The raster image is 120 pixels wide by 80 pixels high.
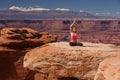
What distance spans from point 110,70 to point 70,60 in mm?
3552

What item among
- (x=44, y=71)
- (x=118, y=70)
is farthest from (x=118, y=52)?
(x=118, y=70)

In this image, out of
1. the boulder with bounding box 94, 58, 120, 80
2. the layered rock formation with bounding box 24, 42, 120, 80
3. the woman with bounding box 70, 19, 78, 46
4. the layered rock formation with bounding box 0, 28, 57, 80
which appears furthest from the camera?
the layered rock formation with bounding box 0, 28, 57, 80

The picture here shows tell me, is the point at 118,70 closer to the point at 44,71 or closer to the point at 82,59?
the point at 82,59

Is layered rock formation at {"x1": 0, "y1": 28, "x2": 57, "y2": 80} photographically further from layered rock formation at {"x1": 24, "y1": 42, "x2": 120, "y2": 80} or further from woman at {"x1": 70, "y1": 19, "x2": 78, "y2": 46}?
layered rock formation at {"x1": 24, "y1": 42, "x2": 120, "y2": 80}

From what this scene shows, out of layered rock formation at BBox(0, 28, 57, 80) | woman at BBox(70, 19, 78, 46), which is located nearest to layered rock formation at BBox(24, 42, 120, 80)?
woman at BBox(70, 19, 78, 46)

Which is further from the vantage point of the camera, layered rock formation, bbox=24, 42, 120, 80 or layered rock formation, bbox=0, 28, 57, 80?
layered rock formation, bbox=0, 28, 57, 80

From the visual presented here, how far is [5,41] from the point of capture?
34281 mm

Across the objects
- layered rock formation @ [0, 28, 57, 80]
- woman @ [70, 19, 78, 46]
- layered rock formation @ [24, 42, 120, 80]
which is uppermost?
woman @ [70, 19, 78, 46]

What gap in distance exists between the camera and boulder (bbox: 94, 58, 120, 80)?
7539 mm

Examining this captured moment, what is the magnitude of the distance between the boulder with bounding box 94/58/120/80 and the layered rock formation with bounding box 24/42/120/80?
2.65m

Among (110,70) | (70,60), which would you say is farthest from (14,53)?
(110,70)

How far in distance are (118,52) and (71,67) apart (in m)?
1.70

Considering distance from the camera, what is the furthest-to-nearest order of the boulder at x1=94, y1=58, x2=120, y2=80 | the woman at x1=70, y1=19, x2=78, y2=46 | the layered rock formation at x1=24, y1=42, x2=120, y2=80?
1. the woman at x1=70, y1=19, x2=78, y2=46
2. the layered rock formation at x1=24, y1=42, x2=120, y2=80
3. the boulder at x1=94, y1=58, x2=120, y2=80

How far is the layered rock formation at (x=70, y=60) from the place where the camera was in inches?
429
